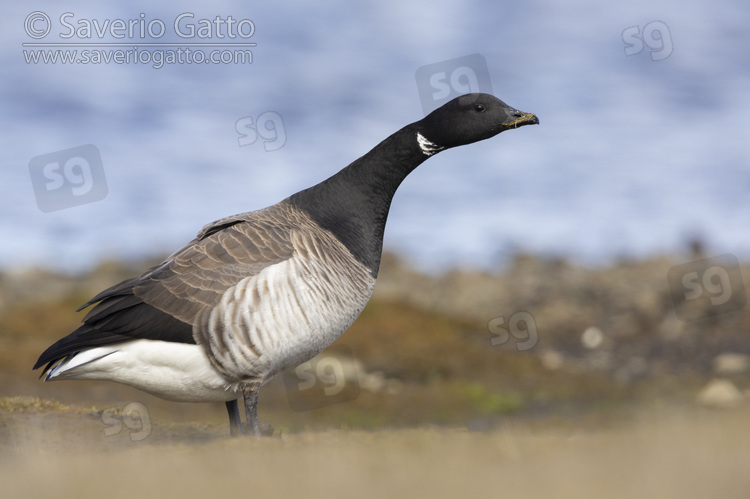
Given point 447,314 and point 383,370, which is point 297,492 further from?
point 447,314

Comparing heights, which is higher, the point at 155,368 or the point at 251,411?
the point at 155,368

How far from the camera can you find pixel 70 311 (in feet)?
75.6

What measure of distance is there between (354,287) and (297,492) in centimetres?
457

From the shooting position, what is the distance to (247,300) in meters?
Answer: 7.77

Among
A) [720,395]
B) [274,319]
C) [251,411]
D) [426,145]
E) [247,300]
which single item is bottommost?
[720,395]

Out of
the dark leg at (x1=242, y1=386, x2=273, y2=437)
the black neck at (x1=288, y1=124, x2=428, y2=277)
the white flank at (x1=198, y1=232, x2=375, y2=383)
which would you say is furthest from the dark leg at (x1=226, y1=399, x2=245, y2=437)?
the black neck at (x1=288, y1=124, x2=428, y2=277)

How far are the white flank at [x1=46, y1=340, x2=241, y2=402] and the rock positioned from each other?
38.3ft

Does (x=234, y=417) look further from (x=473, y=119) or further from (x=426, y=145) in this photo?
(x=473, y=119)

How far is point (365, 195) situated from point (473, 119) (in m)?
1.72

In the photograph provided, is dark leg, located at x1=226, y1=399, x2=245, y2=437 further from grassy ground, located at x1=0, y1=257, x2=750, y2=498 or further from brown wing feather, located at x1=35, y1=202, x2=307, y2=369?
brown wing feather, located at x1=35, y1=202, x2=307, y2=369

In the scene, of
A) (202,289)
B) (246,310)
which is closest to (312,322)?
(246,310)

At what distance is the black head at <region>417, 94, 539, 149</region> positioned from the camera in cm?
898

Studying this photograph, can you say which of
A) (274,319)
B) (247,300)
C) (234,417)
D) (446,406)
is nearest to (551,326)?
(446,406)

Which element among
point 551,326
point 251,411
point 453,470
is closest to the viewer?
point 453,470
